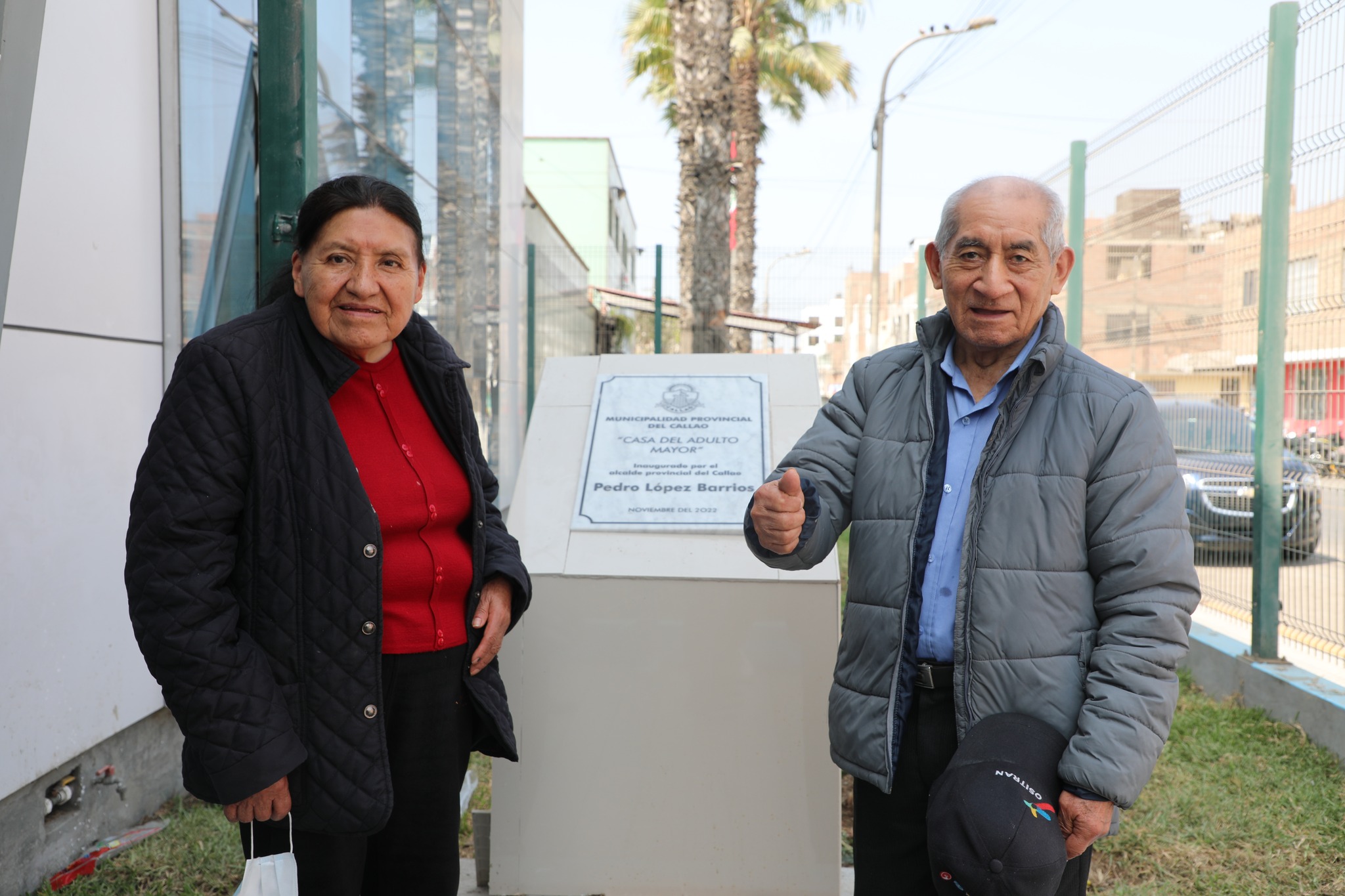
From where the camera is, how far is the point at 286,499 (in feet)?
6.25

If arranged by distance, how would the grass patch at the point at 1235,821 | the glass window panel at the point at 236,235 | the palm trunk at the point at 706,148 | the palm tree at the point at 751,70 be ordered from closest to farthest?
1. the grass patch at the point at 1235,821
2. the glass window panel at the point at 236,235
3. the palm trunk at the point at 706,148
4. the palm tree at the point at 751,70

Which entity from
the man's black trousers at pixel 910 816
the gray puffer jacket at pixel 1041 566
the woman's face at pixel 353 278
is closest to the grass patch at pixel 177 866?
the woman's face at pixel 353 278

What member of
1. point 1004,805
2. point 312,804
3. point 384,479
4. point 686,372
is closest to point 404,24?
point 686,372

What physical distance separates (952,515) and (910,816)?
62cm

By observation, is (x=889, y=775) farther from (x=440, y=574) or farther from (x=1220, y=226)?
(x=1220, y=226)

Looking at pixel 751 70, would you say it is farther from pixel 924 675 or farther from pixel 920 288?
pixel 924 675

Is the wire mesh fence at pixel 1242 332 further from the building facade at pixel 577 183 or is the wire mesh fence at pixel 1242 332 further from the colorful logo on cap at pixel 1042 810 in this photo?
the building facade at pixel 577 183

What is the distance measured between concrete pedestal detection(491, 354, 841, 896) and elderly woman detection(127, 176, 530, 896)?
0.80 m

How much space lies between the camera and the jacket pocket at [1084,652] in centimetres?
187

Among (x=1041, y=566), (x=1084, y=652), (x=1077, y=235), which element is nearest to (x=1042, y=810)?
(x=1084, y=652)

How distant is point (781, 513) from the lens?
1917 mm

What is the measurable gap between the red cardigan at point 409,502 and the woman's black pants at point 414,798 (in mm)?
73

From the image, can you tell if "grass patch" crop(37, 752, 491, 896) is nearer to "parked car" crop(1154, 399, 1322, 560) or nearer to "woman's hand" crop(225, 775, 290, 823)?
"woman's hand" crop(225, 775, 290, 823)

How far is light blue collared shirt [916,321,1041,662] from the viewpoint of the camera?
195 centimetres
